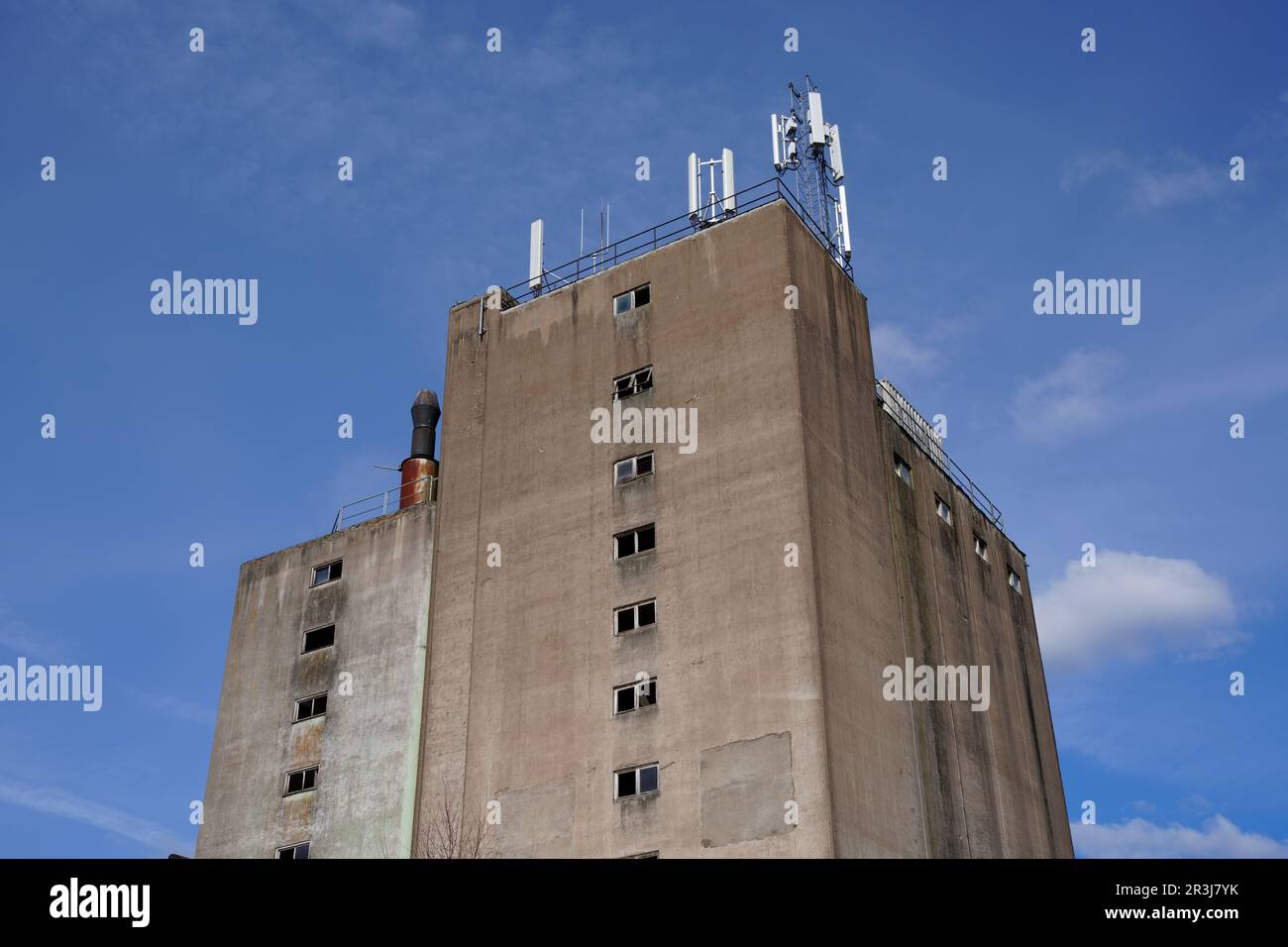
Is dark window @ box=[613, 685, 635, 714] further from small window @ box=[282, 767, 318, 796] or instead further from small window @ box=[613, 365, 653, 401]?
small window @ box=[282, 767, 318, 796]

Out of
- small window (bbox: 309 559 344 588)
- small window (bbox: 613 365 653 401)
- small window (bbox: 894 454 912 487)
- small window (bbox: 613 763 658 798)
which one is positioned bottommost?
small window (bbox: 613 763 658 798)

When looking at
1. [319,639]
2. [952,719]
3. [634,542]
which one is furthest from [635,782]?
[319,639]

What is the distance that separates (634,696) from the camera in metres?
38.3

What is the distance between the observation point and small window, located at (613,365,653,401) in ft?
141

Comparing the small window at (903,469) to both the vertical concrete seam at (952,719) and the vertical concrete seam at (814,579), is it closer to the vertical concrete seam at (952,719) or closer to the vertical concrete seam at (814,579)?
the vertical concrete seam at (952,719)

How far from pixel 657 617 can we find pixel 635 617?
0.74 m

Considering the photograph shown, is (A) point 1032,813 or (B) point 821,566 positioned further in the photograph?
(A) point 1032,813

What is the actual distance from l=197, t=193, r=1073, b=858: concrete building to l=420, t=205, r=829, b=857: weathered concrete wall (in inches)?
3.2

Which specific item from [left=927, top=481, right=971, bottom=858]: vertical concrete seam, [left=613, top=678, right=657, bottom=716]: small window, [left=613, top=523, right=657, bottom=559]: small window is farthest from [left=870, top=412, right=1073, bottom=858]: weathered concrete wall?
[left=613, top=523, right=657, bottom=559]: small window

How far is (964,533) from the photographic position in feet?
168

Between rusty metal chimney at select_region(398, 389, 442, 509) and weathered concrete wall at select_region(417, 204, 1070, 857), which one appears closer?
weathered concrete wall at select_region(417, 204, 1070, 857)
